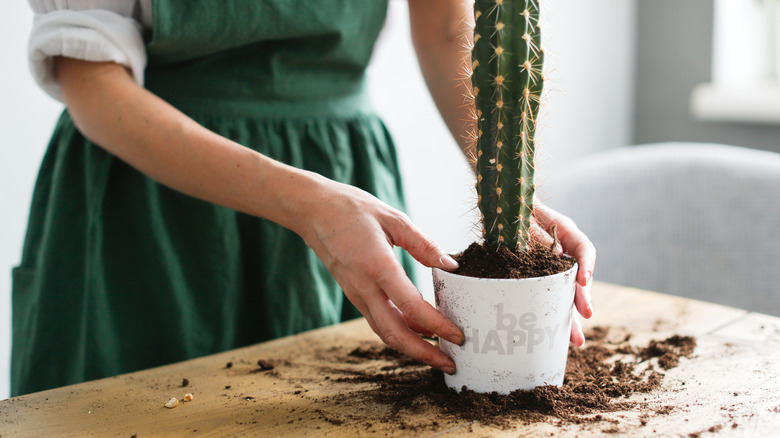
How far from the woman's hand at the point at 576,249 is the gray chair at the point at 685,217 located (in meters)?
0.56

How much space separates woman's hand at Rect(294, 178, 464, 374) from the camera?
2.27 feet

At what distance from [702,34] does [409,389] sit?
223 centimetres

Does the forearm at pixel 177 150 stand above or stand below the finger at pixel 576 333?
above

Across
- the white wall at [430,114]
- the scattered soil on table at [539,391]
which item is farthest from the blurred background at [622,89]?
the scattered soil on table at [539,391]

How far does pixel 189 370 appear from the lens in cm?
86

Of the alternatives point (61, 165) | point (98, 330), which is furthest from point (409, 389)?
point (61, 165)

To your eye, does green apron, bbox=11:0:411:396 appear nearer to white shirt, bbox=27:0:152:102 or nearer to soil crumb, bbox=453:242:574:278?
white shirt, bbox=27:0:152:102

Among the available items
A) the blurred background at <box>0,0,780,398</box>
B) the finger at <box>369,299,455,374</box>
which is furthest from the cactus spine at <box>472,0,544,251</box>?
the blurred background at <box>0,0,780,398</box>

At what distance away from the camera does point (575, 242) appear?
2.66 ft

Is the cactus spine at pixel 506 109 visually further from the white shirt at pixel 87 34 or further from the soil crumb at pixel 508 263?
the white shirt at pixel 87 34

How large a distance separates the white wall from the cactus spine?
20.9 inches

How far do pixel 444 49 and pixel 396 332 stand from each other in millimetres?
532

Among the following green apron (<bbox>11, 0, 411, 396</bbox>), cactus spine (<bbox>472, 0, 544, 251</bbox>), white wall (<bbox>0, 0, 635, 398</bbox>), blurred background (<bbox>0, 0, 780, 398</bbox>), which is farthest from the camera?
blurred background (<bbox>0, 0, 780, 398</bbox>)

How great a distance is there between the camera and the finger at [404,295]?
2.26 ft
